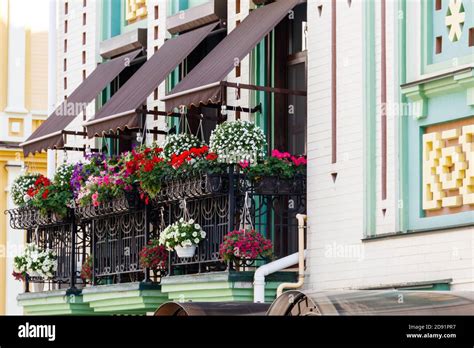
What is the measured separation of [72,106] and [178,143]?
4.49 metres

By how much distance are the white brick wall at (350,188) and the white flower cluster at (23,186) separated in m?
7.43

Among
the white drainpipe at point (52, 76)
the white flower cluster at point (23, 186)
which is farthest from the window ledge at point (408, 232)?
the white drainpipe at point (52, 76)

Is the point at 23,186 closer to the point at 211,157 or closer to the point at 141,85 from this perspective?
the point at 141,85

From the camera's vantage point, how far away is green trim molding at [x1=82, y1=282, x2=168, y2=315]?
23.8m

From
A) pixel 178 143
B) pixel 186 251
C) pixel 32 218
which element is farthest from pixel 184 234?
pixel 32 218

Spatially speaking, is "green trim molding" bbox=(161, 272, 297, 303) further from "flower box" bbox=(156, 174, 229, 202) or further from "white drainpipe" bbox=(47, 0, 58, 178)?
"white drainpipe" bbox=(47, 0, 58, 178)

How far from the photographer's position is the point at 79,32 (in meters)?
29.5

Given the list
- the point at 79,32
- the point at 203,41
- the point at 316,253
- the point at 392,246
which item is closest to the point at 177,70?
the point at 203,41

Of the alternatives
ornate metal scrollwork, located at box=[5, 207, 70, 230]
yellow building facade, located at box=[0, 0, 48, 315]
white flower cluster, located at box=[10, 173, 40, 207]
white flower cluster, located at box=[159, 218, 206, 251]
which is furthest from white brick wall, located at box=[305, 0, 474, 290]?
yellow building facade, located at box=[0, 0, 48, 315]

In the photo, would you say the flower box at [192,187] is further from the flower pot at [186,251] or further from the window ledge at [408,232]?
the window ledge at [408,232]

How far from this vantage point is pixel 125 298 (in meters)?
24.2

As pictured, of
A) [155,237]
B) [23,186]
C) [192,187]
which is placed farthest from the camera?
[23,186]

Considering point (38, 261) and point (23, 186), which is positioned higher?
point (23, 186)

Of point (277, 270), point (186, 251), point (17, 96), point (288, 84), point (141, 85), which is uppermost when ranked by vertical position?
point (17, 96)
